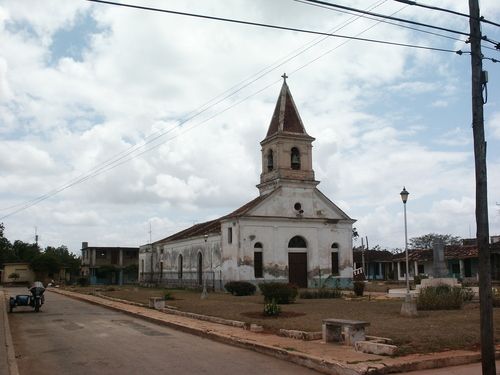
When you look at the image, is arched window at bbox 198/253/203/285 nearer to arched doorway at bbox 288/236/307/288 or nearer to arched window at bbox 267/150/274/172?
arched doorway at bbox 288/236/307/288

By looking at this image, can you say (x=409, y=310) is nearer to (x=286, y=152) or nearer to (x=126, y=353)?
(x=126, y=353)

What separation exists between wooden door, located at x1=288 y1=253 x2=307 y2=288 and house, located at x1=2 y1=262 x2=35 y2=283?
48.4 meters

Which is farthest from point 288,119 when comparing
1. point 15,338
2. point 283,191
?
point 15,338

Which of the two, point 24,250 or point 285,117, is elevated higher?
point 285,117

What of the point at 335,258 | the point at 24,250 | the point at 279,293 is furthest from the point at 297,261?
the point at 24,250

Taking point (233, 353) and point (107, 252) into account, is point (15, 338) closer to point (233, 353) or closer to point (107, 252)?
point (233, 353)

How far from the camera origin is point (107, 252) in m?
84.2

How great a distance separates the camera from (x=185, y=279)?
51.9 metres

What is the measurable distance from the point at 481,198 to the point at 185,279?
146ft

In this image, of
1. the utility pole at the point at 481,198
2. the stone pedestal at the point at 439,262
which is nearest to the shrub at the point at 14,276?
the stone pedestal at the point at 439,262

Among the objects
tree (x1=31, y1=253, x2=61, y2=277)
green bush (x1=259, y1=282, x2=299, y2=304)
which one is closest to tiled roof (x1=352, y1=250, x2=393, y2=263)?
tree (x1=31, y1=253, x2=61, y2=277)

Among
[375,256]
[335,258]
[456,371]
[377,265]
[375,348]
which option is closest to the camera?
[456,371]

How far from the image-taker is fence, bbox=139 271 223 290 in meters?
43.5

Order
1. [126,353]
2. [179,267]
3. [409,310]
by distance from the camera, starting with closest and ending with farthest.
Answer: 1. [126,353]
2. [409,310]
3. [179,267]
